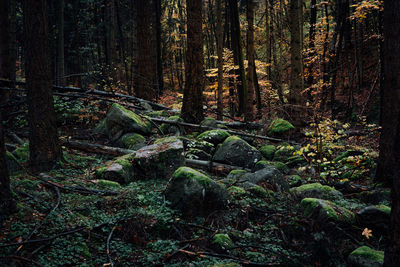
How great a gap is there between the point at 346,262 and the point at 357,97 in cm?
1539

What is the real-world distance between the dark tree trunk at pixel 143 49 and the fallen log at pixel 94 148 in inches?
223

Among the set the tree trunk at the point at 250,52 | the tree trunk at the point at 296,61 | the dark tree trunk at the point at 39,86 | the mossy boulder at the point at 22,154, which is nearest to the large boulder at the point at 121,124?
the mossy boulder at the point at 22,154

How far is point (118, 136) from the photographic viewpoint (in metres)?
8.28

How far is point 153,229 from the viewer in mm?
4012

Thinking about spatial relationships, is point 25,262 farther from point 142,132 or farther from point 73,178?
point 142,132

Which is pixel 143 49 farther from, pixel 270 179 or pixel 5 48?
pixel 270 179

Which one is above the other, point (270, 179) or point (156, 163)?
point (156, 163)

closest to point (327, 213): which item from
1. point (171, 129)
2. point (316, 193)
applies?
point (316, 193)

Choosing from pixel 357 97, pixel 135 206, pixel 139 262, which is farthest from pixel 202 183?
pixel 357 97

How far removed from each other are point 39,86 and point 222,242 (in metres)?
4.53

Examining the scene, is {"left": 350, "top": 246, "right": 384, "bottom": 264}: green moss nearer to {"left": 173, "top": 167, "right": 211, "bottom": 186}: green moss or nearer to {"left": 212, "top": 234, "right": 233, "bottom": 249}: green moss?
{"left": 212, "top": 234, "right": 233, "bottom": 249}: green moss

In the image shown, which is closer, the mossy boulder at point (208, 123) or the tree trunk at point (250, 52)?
A: the mossy boulder at point (208, 123)

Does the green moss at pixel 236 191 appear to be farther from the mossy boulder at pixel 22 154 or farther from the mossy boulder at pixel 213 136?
the mossy boulder at pixel 22 154

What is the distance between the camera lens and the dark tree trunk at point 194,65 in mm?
9812
